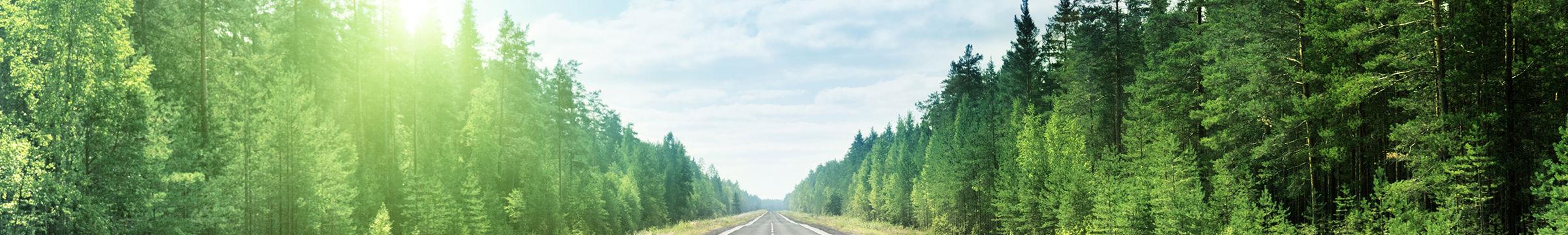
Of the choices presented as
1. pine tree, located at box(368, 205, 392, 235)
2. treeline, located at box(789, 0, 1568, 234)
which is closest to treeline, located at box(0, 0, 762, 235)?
pine tree, located at box(368, 205, 392, 235)

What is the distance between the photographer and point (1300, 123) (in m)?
21.6

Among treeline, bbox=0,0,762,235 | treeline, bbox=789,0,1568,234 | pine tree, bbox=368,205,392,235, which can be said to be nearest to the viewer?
treeline, bbox=0,0,762,235

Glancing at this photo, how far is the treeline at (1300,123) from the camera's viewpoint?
15586 millimetres

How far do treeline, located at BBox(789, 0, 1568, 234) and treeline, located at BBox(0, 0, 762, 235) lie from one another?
19205 mm

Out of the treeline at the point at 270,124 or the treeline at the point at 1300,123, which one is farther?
the treeline at the point at 1300,123

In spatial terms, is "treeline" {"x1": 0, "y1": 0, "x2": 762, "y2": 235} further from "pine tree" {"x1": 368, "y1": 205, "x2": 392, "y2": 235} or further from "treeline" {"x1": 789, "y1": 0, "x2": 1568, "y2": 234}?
"treeline" {"x1": 789, "y1": 0, "x2": 1568, "y2": 234}

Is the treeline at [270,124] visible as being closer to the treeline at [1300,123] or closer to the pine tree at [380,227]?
the pine tree at [380,227]

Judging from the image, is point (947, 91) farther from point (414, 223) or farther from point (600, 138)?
point (414, 223)

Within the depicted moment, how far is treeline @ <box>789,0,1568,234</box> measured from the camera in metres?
15.6

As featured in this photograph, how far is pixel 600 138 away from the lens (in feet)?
201

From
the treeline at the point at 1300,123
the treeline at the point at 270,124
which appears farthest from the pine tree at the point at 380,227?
the treeline at the point at 1300,123

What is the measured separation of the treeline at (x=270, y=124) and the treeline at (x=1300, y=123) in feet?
63.0

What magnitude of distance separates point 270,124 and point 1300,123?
2379cm

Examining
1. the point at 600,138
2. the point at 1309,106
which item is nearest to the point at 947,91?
the point at 600,138
